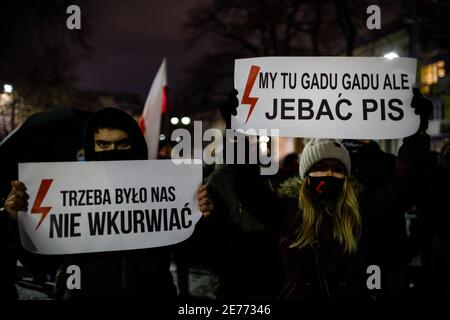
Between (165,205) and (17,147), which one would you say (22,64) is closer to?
(17,147)

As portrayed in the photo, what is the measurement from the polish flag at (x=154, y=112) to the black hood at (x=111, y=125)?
1.93m

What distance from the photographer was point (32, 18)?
9.41 metres

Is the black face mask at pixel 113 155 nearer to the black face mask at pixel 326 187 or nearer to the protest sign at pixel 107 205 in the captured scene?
the protest sign at pixel 107 205

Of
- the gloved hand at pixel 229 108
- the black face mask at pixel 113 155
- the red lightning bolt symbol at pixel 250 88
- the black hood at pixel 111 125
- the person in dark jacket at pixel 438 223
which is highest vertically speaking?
the red lightning bolt symbol at pixel 250 88

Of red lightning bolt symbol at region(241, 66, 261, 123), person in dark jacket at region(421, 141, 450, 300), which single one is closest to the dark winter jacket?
red lightning bolt symbol at region(241, 66, 261, 123)

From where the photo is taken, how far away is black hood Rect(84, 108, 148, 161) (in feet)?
8.73

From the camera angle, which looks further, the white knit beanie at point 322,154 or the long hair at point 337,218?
the white knit beanie at point 322,154

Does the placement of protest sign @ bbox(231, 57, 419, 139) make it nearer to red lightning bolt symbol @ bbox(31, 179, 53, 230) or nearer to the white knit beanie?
the white knit beanie

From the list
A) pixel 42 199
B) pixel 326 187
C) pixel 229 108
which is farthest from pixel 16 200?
pixel 326 187

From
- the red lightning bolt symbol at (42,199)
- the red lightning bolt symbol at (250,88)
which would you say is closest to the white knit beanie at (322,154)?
the red lightning bolt symbol at (250,88)

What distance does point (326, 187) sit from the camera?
256 centimetres

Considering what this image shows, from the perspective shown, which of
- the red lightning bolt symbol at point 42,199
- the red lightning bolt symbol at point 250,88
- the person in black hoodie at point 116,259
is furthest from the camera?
the red lightning bolt symbol at point 250,88

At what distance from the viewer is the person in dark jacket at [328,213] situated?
2.46m

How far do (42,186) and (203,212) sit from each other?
872 mm
